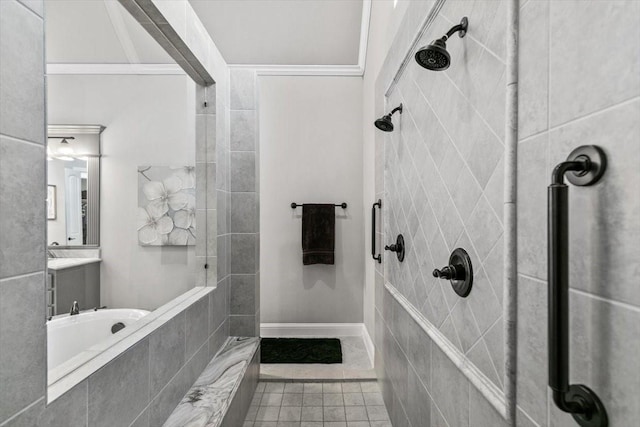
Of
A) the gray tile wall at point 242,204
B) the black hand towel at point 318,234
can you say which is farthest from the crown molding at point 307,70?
the black hand towel at point 318,234

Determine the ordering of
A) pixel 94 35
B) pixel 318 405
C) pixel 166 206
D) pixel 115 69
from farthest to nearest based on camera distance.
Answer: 1. pixel 318 405
2. pixel 166 206
3. pixel 115 69
4. pixel 94 35

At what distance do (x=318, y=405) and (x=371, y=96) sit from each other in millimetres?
2371

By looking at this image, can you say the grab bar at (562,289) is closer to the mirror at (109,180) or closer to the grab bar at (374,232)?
the mirror at (109,180)

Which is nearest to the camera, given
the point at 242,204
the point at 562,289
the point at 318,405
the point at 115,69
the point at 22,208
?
the point at 562,289

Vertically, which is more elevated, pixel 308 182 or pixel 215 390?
pixel 308 182

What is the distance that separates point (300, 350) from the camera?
119 inches

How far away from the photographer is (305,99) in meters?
3.46

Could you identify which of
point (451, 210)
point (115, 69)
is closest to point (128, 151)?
point (115, 69)

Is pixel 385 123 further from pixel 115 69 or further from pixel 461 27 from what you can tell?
pixel 115 69

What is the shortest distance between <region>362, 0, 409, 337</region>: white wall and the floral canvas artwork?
1299mm

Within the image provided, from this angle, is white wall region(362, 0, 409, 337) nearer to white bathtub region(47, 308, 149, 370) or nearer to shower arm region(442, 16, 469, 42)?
shower arm region(442, 16, 469, 42)

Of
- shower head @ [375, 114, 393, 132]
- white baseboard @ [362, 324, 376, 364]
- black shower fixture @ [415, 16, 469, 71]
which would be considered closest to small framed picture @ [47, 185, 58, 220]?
black shower fixture @ [415, 16, 469, 71]

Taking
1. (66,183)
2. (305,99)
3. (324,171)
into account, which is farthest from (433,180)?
(305,99)

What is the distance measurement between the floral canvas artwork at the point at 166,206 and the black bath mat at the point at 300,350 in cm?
146
